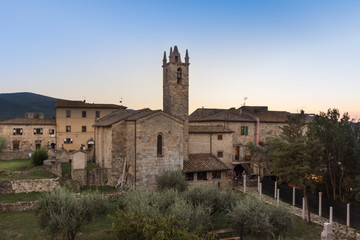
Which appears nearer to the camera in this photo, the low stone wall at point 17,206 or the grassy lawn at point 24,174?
the low stone wall at point 17,206

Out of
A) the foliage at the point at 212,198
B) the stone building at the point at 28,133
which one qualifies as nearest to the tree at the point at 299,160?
the foliage at the point at 212,198

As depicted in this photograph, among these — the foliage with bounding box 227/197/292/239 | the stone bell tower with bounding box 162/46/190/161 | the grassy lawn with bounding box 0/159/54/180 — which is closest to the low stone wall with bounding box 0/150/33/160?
the grassy lawn with bounding box 0/159/54/180

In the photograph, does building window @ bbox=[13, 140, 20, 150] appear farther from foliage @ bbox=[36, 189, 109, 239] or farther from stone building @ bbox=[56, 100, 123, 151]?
foliage @ bbox=[36, 189, 109, 239]

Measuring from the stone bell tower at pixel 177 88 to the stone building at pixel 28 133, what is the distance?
2699cm

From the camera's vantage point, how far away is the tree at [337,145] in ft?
73.3

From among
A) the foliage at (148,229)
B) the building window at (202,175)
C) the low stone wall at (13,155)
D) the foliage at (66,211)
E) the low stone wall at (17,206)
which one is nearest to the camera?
the foliage at (148,229)

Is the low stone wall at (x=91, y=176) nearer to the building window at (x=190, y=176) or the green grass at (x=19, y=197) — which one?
the green grass at (x=19, y=197)

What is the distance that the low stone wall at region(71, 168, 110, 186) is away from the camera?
25.6 metres

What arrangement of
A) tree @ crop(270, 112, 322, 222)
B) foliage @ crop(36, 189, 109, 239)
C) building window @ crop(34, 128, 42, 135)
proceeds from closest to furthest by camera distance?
foliage @ crop(36, 189, 109, 239), tree @ crop(270, 112, 322, 222), building window @ crop(34, 128, 42, 135)

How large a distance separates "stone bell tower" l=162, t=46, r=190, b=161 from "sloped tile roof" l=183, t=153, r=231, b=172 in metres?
1.04

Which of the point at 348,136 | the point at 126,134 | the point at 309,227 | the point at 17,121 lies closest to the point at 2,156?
the point at 17,121

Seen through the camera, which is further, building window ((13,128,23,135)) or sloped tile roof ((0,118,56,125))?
building window ((13,128,23,135))

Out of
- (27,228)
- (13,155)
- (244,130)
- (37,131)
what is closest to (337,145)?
(244,130)

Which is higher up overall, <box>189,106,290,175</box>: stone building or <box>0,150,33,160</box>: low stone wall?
<box>189,106,290,175</box>: stone building
